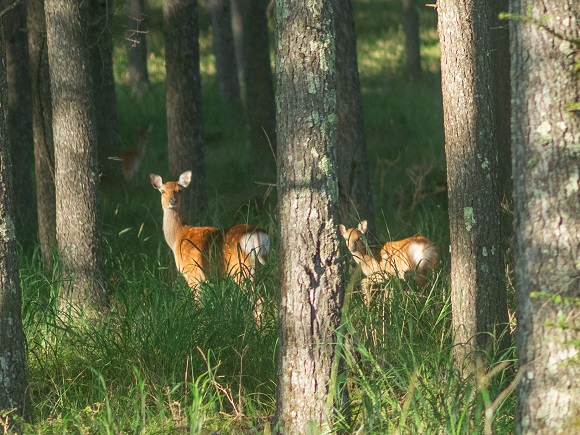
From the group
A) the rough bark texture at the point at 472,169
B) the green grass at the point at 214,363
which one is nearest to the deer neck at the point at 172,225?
the green grass at the point at 214,363

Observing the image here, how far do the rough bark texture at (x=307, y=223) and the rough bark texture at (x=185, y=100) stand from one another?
6.43 m

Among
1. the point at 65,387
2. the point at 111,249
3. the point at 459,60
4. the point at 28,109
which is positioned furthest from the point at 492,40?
the point at 28,109

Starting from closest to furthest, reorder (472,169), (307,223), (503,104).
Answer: (307,223) → (472,169) → (503,104)

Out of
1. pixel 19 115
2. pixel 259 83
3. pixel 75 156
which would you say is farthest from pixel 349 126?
pixel 259 83

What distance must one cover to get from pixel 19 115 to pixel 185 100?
220cm

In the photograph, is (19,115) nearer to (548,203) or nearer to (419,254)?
(419,254)

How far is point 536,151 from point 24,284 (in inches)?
181

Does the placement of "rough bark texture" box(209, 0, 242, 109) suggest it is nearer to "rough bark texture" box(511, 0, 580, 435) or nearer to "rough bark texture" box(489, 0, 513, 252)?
"rough bark texture" box(489, 0, 513, 252)

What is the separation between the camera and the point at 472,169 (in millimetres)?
5445

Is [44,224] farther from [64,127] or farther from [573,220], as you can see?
[573,220]

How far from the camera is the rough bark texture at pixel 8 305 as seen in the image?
15.0ft

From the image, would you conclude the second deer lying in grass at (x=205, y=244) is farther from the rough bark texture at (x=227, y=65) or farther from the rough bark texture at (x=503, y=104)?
the rough bark texture at (x=227, y=65)

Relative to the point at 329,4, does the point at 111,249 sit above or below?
below

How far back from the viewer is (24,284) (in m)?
6.70
